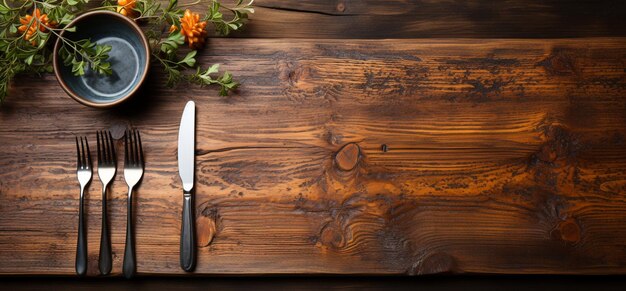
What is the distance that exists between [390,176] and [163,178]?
0.46 m

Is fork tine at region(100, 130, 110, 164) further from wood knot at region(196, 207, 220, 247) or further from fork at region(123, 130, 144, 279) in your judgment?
wood knot at region(196, 207, 220, 247)

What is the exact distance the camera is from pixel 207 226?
1118mm

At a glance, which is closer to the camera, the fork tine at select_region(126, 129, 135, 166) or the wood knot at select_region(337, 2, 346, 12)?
the fork tine at select_region(126, 129, 135, 166)

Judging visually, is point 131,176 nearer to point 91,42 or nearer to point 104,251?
point 104,251

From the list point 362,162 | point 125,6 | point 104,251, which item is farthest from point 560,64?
point 104,251

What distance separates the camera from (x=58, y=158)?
114 cm

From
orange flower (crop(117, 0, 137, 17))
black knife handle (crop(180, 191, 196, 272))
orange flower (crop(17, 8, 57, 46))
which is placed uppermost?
orange flower (crop(117, 0, 137, 17))

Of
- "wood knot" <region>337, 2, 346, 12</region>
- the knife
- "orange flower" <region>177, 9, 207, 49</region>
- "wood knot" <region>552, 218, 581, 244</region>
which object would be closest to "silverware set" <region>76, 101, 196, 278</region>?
the knife

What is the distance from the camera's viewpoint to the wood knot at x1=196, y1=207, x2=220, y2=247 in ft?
3.65

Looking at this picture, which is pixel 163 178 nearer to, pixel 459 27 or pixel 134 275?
pixel 134 275

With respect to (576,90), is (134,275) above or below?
below

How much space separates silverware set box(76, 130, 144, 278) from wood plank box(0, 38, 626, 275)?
0.07ft

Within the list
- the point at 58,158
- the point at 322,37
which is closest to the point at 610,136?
the point at 322,37

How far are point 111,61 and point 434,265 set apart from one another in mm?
776
